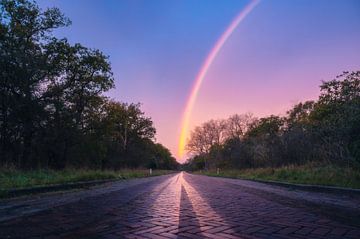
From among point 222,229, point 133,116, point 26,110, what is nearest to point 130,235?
point 222,229

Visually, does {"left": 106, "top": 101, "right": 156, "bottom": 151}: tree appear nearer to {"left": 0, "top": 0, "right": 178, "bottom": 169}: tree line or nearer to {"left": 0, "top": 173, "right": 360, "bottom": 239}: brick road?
{"left": 0, "top": 0, "right": 178, "bottom": 169}: tree line

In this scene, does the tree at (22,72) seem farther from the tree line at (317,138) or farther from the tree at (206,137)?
the tree at (206,137)

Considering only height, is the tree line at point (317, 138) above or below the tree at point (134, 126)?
below

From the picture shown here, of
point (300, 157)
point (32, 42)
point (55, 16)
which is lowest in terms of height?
point (300, 157)

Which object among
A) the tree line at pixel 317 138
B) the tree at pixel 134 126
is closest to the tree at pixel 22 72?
the tree line at pixel 317 138

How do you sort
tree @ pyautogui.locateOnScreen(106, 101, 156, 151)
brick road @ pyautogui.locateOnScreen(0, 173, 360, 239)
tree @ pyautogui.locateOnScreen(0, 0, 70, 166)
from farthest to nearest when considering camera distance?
tree @ pyautogui.locateOnScreen(106, 101, 156, 151)
tree @ pyautogui.locateOnScreen(0, 0, 70, 166)
brick road @ pyautogui.locateOnScreen(0, 173, 360, 239)

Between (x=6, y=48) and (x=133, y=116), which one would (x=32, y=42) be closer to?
(x=6, y=48)

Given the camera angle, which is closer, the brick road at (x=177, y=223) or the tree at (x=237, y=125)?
the brick road at (x=177, y=223)

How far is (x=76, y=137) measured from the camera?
41781 mm

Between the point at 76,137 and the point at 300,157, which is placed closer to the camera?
the point at 300,157

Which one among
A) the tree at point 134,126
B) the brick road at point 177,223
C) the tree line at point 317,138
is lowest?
the brick road at point 177,223

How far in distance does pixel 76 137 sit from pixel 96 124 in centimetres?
785

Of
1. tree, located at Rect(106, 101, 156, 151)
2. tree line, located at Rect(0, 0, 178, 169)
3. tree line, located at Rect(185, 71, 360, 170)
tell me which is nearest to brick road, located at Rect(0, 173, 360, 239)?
tree line, located at Rect(185, 71, 360, 170)

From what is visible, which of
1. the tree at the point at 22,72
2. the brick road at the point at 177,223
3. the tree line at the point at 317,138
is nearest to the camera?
the brick road at the point at 177,223
